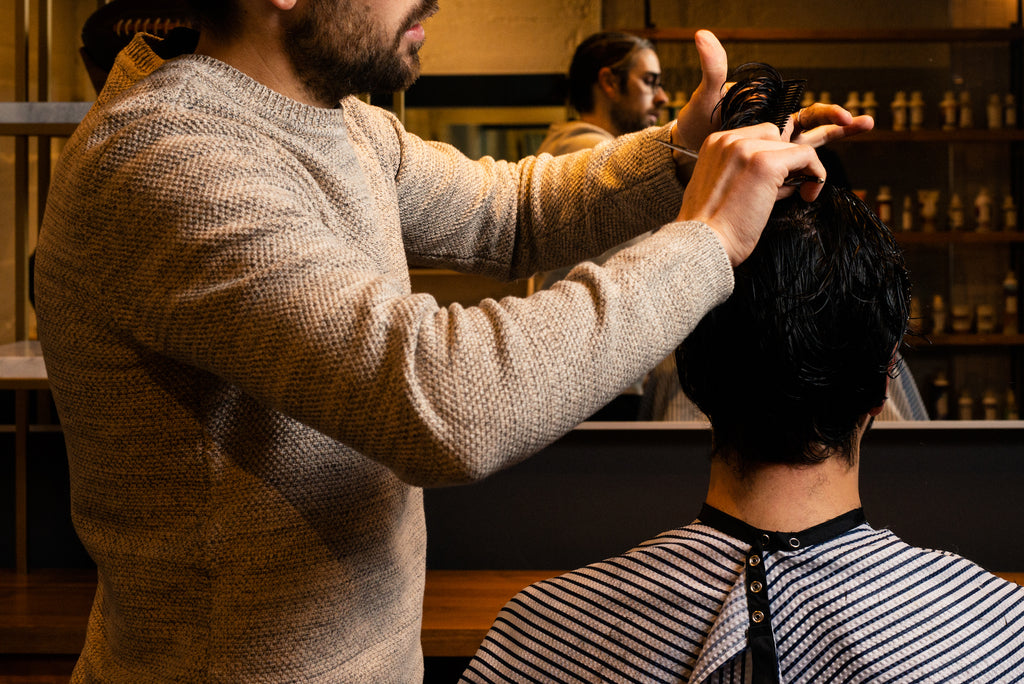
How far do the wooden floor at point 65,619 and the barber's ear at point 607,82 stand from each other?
4.50ft

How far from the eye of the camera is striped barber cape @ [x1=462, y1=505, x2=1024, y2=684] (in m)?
1.02

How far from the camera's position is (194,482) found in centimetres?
98

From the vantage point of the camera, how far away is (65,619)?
2.25 meters

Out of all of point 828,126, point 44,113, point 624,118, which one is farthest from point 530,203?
point 624,118

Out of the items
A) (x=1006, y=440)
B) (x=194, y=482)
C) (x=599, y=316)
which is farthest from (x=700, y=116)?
(x=1006, y=440)

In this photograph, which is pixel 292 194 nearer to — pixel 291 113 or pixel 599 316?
pixel 291 113

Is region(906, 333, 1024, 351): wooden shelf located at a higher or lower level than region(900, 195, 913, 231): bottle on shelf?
lower

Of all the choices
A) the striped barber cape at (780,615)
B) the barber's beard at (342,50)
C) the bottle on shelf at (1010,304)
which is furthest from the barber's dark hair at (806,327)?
the bottle on shelf at (1010,304)

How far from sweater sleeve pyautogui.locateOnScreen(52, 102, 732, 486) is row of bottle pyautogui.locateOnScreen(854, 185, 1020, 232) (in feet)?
7.67

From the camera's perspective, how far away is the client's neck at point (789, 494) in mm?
1091

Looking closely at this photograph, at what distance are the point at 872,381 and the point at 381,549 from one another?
582 mm

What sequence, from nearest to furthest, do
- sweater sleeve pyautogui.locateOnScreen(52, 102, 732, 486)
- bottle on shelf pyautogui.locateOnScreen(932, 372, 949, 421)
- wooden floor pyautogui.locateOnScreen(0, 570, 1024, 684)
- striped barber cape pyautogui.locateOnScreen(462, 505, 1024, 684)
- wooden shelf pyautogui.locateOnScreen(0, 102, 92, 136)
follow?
sweater sleeve pyautogui.locateOnScreen(52, 102, 732, 486) < striped barber cape pyautogui.locateOnScreen(462, 505, 1024, 684) < wooden shelf pyautogui.locateOnScreen(0, 102, 92, 136) < wooden floor pyautogui.locateOnScreen(0, 570, 1024, 684) < bottle on shelf pyautogui.locateOnScreen(932, 372, 949, 421)

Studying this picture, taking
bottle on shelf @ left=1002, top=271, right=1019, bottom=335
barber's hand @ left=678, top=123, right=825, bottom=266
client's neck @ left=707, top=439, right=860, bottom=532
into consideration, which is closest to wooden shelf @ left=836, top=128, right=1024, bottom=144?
bottle on shelf @ left=1002, top=271, right=1019, bottom=335

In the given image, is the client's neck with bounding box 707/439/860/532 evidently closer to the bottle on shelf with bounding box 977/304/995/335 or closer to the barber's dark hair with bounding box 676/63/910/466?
the barber's dark hair with bounding box 676/63/910/466
